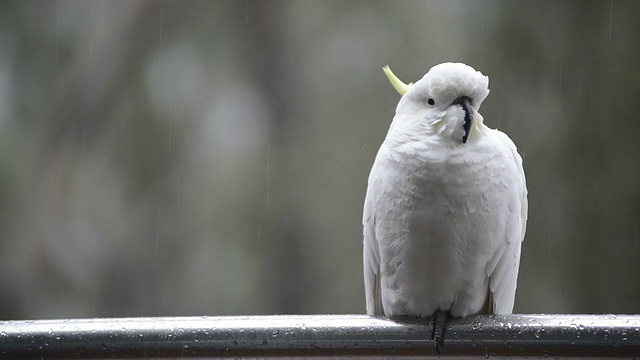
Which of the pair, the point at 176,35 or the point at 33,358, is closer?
the point at 33,358

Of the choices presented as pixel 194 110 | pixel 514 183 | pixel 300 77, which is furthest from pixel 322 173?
pixel 514 183

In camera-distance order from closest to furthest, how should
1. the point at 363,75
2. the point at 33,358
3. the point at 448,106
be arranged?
the point at 33,358 < the point at 448,106 < the point at 363,75

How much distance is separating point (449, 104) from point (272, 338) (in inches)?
22.6

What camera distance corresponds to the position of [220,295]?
3102 millimetres

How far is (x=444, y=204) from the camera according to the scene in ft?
3.77

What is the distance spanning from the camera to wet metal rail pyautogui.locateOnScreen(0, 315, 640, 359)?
2.41 feet

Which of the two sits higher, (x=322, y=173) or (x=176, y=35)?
(x=176, y=35)

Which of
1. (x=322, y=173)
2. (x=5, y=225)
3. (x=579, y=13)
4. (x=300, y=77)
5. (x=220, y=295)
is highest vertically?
(x=579, y=13)

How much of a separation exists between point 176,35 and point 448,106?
213 cm

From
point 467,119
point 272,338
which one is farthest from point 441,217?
point 272,338

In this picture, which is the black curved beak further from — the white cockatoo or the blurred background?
the blurred background

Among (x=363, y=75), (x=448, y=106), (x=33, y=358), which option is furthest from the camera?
(x=363, y=75)

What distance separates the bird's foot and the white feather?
2 centimetres

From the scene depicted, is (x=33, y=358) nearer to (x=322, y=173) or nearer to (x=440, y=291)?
(x=440, y=291)
